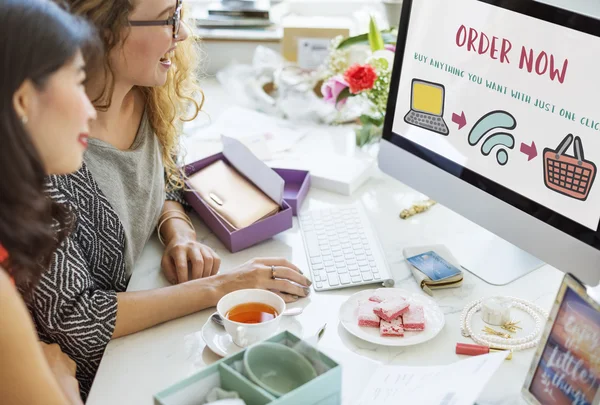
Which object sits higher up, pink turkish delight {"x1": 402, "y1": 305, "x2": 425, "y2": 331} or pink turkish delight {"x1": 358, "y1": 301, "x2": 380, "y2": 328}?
pink turkish delight {"x1": 402, "y1": 305, "x2": 425, "y2": 331}

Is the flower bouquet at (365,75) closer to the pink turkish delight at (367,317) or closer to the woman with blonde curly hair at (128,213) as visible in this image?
the woman with blonde curly hair at (128,213)

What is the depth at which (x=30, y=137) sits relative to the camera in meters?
0.82

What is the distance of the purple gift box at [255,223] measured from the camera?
55.7 inches

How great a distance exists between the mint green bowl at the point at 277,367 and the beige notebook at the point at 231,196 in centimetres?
53

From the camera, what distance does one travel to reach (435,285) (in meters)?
1.29

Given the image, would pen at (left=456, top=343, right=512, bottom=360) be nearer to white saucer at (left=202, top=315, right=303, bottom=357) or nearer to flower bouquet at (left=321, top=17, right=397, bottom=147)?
white saucer at (left=202, top=315, right=303, bottom=357)

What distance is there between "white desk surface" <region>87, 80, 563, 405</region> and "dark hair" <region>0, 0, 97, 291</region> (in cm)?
29

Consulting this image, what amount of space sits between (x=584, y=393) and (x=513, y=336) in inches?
10.3

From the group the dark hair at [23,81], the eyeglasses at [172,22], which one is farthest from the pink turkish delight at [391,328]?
the eyeglasses at [172,22]

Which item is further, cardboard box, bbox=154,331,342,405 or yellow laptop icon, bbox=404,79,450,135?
yellow laptop icon, bbox=404,79,450,135

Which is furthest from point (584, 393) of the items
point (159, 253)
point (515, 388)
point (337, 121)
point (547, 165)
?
point (337, 121)

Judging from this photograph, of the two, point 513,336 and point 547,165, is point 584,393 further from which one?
point 547,165

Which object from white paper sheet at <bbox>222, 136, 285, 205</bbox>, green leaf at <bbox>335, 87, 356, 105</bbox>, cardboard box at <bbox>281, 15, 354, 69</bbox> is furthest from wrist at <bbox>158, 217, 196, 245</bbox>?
cardboard box at <bbox>281, 15, 354, 69</bbox>

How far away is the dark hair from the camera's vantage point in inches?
31.0
